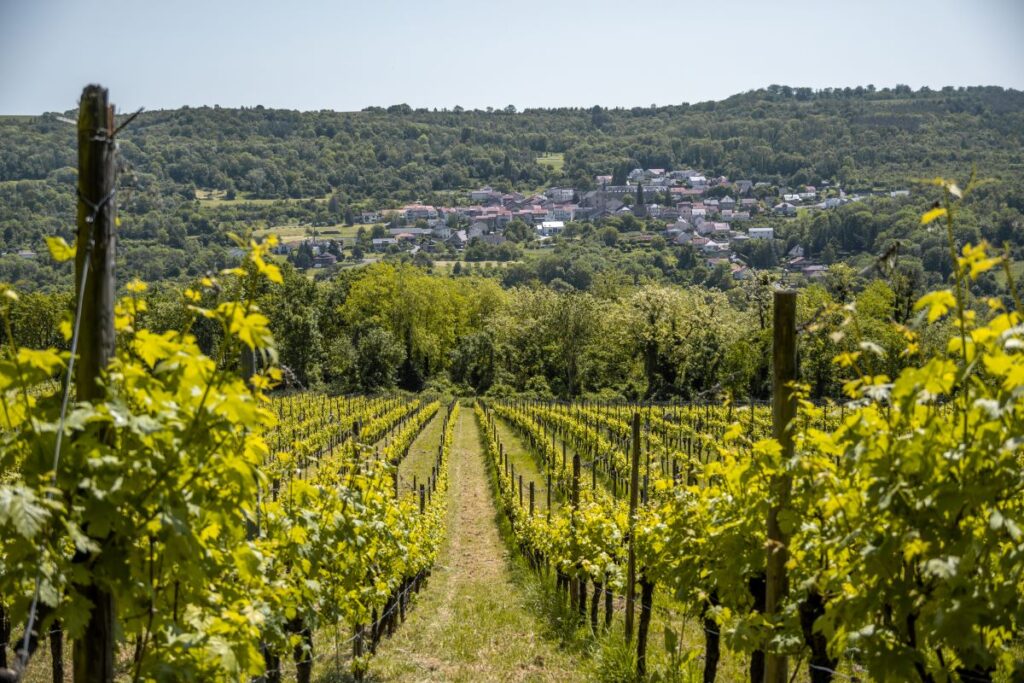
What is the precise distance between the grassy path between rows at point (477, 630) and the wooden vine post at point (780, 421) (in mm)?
4650

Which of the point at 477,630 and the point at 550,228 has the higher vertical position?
the point at 550,228

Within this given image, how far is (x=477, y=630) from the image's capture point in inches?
413

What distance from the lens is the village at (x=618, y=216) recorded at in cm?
14388

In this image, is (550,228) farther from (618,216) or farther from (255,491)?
(255,491)

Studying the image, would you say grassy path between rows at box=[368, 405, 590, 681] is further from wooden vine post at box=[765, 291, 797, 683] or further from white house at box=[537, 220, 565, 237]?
white house at box=[537, 220, 565, 237]

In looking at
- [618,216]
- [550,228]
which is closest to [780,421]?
[550,228]

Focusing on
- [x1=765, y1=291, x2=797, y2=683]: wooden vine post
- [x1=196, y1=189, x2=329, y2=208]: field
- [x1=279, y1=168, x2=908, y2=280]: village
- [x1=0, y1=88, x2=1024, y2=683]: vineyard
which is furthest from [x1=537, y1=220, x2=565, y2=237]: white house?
[x1=0, y1=88, x2=1024, y2=683]: vineyard

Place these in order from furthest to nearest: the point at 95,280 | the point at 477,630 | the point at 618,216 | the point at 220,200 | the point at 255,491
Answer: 1. the point at 618,216
2. the point at 220,200
3. the point at 477,630
4. the point at 255,491
5. the point at 95,280

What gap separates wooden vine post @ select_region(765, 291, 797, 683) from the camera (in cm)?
397

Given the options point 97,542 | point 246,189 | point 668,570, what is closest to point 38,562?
point 97,542

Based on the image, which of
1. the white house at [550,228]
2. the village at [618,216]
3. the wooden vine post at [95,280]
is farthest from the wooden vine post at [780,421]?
the white house at [550,228]

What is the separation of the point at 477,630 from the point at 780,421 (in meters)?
7.38

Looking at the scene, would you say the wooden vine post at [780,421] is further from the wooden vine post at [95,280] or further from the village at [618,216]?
the village at [618,216]

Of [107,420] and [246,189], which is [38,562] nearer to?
[107,420]
